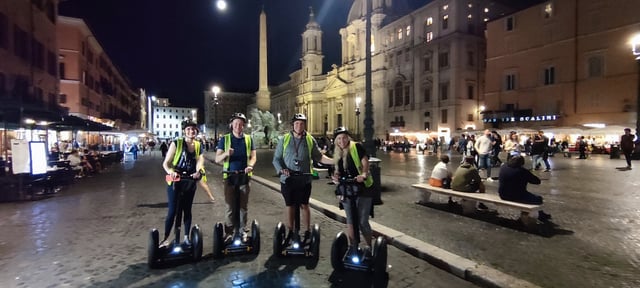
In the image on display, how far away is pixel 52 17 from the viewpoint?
85.4 ft

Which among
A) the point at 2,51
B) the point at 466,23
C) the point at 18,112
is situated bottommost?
the point at 18,112

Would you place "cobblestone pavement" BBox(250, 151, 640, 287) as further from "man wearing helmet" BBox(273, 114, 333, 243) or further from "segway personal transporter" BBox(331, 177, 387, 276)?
"man wearing helmet" BBox(273, 114, 333, 243)

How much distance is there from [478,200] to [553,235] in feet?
4.54

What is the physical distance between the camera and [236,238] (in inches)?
209

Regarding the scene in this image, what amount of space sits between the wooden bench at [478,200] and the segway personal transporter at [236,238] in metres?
4.32

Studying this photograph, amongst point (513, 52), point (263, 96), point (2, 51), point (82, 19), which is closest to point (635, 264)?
point (2, 51)

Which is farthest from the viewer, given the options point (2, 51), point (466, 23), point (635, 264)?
point (466, 23)

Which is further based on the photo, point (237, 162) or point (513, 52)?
point (513, 52)

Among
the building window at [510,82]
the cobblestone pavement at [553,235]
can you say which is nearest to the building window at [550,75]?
the building window at [510,82]

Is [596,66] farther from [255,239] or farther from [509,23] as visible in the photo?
[255,239]

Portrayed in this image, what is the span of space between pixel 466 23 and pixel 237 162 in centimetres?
5143

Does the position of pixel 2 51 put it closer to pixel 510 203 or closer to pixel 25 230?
pixel 25 230

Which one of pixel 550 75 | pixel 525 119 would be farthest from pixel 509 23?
pixel 525 119

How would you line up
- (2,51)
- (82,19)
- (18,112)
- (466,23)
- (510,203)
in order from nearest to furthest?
1. (510,203)
2. (18,112)
3. (2,51)
4. (82,19)
5. (466,23)
